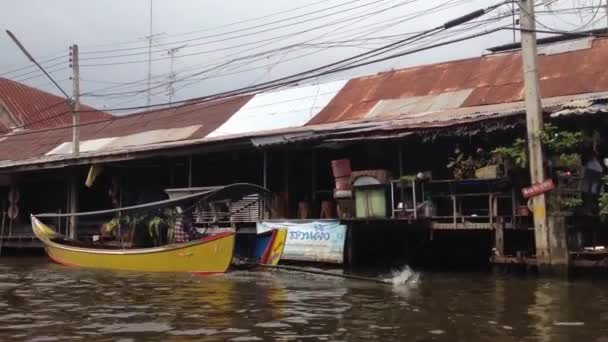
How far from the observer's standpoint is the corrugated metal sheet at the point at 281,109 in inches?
808

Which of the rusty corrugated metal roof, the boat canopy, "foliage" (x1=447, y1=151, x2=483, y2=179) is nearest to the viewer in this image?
"foliage" (x1=447, y1=151, x2=483, y2=179)

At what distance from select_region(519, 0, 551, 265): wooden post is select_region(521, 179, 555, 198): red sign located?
0.09 m

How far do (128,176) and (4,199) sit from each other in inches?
234

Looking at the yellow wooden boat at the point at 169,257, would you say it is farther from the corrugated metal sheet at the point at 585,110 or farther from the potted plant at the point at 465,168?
the corrugated metal sheet at the point at 585,110

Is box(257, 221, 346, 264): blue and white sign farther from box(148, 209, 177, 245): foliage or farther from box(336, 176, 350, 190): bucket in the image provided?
box(148, 209, 177, 245): foliage

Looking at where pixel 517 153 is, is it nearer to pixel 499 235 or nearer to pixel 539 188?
pixel 539 188

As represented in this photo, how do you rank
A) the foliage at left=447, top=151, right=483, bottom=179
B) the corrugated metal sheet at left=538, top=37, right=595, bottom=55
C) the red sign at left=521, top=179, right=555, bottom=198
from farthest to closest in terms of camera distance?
the corrugated metal sheet at left=538, top=37, right=595, bottom=55 < the foliage at left=447, top=151, right=483, bottom=179 < the red sign at left=521, top=179, right=555, bottom=198

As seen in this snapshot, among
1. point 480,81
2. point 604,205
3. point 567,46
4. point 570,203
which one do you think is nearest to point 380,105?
point 480,81

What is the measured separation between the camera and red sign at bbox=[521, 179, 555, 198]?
11492mm

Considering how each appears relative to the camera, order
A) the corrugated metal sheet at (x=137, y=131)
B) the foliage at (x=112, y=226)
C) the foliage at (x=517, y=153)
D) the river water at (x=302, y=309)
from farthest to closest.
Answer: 1. the corrugated metal sheet at (x=137, y=131)
2. the foliage at (x=112, y=226)
3. the foliage at (x=517, y=153)
4. the river water at (x=302, y=309)

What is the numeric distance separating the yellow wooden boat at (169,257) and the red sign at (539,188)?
5.67m

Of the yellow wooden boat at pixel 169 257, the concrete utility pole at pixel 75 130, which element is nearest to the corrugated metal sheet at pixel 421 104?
the yellow wooden boat at pixel 169 257

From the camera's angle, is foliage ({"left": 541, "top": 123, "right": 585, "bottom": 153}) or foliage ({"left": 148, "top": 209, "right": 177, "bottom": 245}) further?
foliage ({"left": 148, "top": 209, "right": 177, "bottom": 245})

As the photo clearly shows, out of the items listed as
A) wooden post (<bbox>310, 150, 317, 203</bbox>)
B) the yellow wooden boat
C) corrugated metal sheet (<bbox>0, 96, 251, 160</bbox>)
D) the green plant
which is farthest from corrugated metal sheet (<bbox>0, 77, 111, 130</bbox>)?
the green plant
